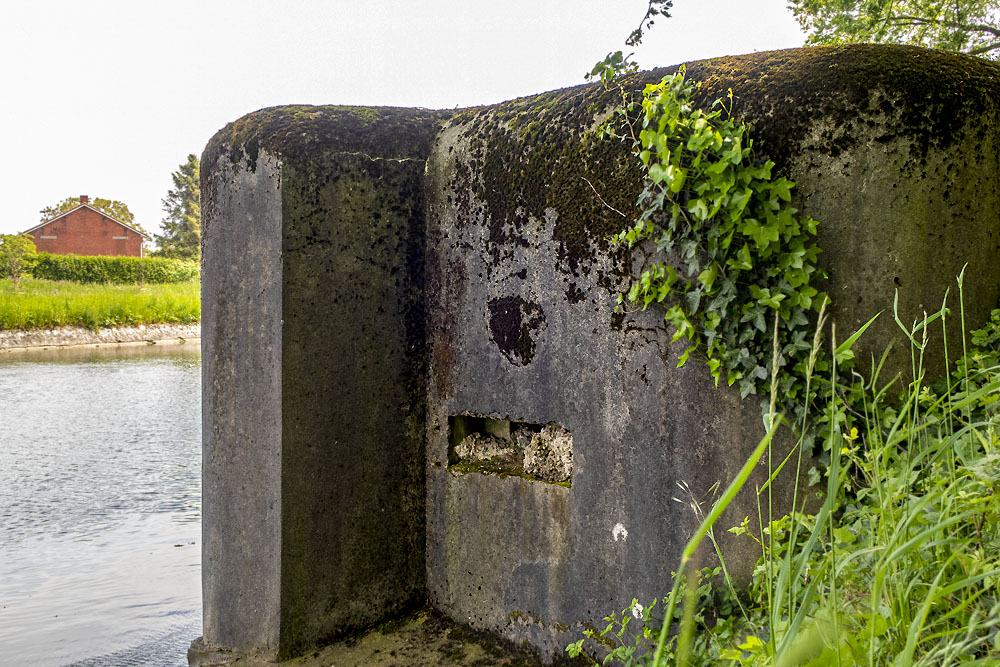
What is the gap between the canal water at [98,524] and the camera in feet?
14.3

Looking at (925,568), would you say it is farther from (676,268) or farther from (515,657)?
(515,657)

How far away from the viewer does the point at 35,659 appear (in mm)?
4020

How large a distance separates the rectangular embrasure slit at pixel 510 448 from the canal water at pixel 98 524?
6.76ft

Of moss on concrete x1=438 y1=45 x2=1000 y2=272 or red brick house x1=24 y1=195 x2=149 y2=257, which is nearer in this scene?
moss on concrete x1=438 y1=45 x2=1000 y2=272

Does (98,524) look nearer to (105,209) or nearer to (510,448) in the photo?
(510,448)

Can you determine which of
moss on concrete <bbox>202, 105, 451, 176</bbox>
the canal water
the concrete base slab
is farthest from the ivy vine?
the canal water

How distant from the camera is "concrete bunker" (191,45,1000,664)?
2.30 metres

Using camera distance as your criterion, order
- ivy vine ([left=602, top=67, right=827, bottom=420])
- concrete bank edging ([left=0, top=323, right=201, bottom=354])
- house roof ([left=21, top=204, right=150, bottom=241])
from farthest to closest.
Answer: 1. house roof ([left=21, top=204, right=150, bottom=241])
2. concrete bank edging ([left=0, top=323, right=201, bottom=354])
3. ivy vine ([left=602, top=67, right=827, bottom=420])

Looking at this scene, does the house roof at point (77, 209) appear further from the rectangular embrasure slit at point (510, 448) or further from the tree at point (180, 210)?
the rectangular embrasure slit at point (510, 448)

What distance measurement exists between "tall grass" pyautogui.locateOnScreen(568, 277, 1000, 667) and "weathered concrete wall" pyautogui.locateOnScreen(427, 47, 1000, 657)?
7.6 inches

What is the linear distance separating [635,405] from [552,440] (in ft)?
1.63

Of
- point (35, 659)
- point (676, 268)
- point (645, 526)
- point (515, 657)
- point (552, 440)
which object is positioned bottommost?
point (35, 659)

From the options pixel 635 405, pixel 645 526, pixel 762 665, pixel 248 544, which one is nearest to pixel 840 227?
pixel 635 405

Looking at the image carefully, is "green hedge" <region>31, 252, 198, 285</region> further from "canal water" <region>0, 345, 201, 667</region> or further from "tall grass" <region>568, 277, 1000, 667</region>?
"tall grass" <region>568, 277, 1000, 667</region>
